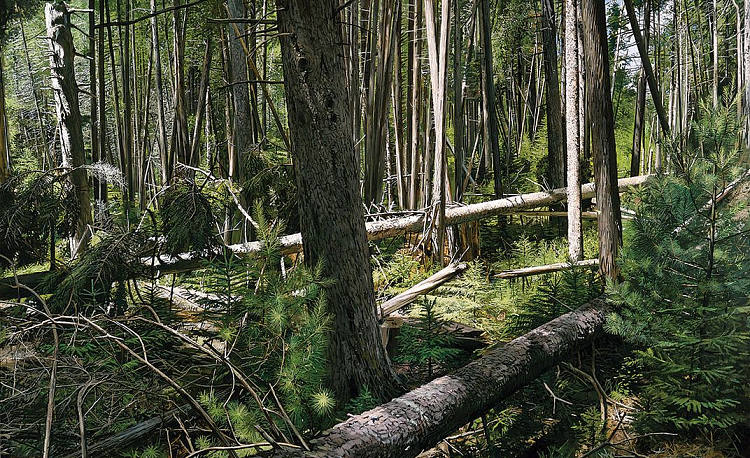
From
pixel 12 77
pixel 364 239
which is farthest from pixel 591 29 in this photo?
pixel 12 77

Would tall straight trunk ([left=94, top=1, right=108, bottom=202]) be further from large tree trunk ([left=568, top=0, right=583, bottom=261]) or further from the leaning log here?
large tree trunk ([left=568, top=0, right=583, bottom=261])

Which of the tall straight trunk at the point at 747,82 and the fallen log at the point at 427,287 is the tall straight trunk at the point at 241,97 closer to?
the fallen log at the point at 427,287

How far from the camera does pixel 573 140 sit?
15.3ft

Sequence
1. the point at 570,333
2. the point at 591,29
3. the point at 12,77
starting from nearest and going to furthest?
the point at 570,333, the point at 591,29, the point at 12,77

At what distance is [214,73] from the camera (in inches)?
424

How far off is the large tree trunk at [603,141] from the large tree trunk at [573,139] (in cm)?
67

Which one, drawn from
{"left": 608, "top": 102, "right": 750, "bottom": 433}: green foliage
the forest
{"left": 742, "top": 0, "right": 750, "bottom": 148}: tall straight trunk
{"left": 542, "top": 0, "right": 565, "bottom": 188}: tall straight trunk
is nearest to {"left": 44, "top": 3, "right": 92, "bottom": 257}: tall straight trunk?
the forest

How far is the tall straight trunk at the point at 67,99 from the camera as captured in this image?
186 inches

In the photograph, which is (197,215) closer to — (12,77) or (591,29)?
(591,29)

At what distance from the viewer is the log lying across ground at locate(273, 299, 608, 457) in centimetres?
196

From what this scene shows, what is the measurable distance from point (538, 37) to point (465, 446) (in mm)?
11766

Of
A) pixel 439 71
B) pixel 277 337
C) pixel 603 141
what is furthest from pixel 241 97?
pixel 277 337

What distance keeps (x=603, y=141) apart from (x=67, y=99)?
4.37m

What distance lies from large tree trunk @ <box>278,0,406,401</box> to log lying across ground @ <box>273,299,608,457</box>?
0.37 metres
